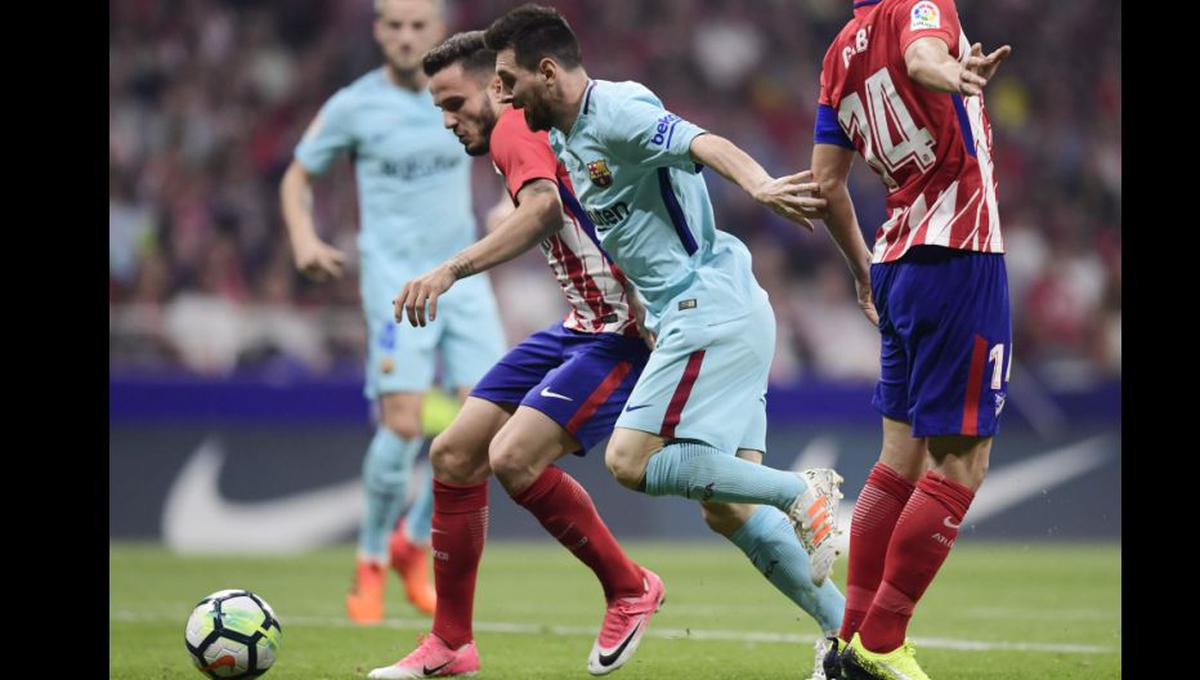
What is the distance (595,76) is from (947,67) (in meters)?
12.5

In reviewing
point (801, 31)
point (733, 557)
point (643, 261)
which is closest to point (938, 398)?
point (643, 261)

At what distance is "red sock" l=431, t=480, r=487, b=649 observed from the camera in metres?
5.52

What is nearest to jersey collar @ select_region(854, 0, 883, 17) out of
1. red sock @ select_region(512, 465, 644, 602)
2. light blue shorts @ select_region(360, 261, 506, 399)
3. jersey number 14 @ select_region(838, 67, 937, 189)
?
jersey number 14 @ select_region(838, 67, 937, 189)

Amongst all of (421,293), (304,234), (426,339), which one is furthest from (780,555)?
(304,234)

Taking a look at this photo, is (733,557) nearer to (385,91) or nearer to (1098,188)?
(385,91)

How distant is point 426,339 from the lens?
26.2 ft

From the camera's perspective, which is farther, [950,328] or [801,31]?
[801,31]

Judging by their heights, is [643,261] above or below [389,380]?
above

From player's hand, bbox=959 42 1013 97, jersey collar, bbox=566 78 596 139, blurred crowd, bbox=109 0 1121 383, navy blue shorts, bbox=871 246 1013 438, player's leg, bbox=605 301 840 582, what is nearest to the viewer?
player's hand, bbox=959 42 1013 97

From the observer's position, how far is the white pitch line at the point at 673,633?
625 centimetres

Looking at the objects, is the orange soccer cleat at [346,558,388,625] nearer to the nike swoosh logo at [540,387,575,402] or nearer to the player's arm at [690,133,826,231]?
the nike swoosh logo at [540,387,575,402]

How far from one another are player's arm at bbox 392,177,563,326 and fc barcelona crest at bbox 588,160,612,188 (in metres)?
0.18

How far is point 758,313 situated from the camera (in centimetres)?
520
